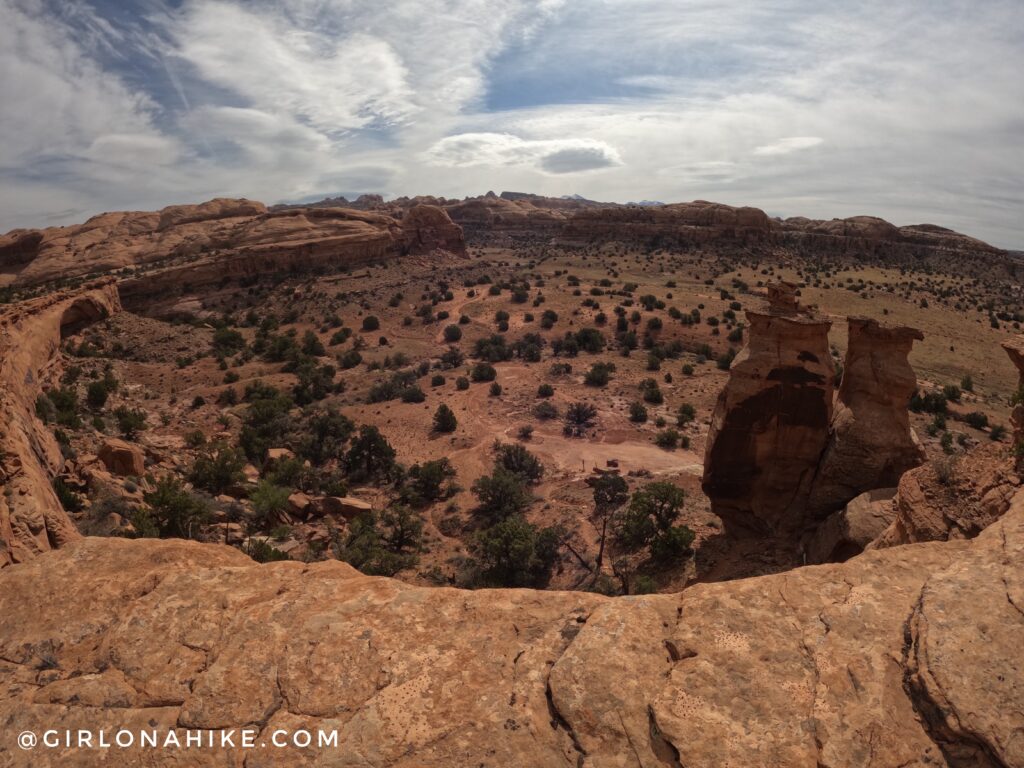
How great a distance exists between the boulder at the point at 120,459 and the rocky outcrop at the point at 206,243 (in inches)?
1823

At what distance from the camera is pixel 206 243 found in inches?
2660

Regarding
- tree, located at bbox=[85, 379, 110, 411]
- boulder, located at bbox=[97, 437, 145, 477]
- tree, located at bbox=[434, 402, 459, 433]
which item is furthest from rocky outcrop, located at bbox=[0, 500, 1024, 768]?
tree, located at bbox=[85, 379, 110, 411]

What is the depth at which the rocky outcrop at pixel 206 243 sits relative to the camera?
61250 millimetres

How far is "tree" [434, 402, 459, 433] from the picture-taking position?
106 ft

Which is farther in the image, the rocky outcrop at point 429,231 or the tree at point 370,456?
the rocky outcrop at point 429,231

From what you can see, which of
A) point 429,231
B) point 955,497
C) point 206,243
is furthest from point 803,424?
point 429,231

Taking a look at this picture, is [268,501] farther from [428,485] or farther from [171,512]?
[428,485]

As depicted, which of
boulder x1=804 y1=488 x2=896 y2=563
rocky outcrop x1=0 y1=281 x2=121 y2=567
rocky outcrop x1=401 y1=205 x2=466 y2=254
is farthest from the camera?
rocky outcrop x1=401 y1=205 x2=466 y2=254

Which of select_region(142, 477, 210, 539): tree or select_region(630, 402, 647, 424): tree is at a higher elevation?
select_region(142, 477, 210, 539): tree

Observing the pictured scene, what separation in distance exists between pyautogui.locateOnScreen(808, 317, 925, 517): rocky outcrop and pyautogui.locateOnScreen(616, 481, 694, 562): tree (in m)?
4.29

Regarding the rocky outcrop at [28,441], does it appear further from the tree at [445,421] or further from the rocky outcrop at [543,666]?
the tree at [445,421]

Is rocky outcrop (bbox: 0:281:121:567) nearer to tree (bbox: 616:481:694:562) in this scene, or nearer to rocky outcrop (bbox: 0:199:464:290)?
tree (bbox: 616:481:694:562)

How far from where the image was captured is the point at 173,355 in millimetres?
42375

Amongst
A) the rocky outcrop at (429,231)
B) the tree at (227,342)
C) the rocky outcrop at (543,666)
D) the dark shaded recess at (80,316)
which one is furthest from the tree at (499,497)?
the rocky outcrop at (429,231)
